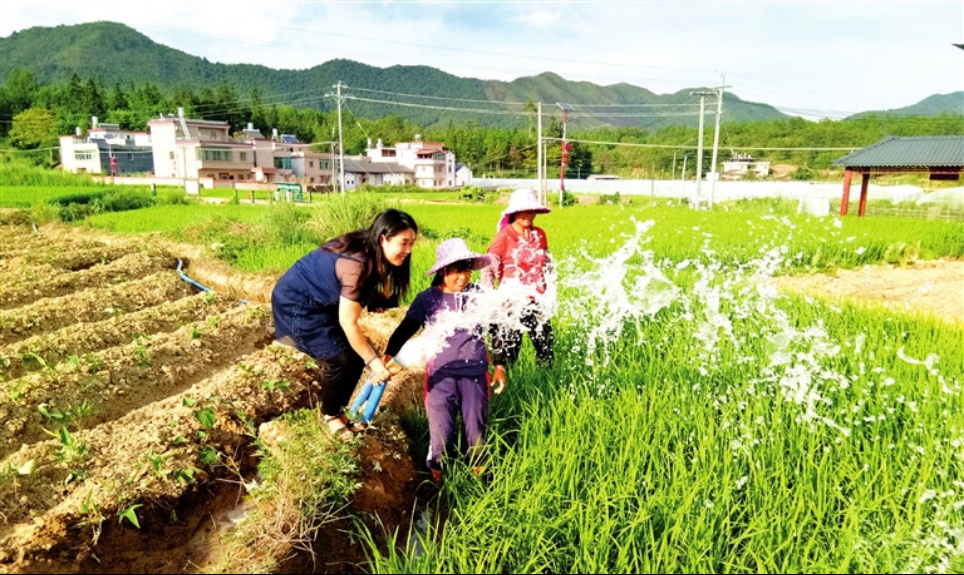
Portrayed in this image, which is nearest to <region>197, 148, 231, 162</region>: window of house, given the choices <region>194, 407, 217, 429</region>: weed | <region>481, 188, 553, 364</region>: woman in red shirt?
<region>194, 407, 217, 429</region>: weed

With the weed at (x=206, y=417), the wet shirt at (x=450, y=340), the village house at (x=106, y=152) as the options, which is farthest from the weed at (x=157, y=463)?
the village house at (x=106, y=152)

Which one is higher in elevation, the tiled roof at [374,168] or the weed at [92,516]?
the tiled roof at [374,168]

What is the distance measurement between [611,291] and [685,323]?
1.25 meters

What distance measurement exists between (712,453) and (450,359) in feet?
4.31

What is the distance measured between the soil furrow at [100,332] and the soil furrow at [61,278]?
1.23 meters

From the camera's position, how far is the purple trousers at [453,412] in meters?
2.95

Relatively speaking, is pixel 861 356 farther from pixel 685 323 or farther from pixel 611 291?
pixel 611 291

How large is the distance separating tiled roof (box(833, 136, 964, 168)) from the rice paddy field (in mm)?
16817

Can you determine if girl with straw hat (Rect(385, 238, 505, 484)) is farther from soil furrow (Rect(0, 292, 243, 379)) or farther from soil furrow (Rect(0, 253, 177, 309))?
soil furrow (Rect(0, 253, 177, 309))

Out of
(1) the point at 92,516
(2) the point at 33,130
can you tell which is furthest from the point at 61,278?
(2) the point at 33,130

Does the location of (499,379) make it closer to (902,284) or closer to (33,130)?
(902,284)

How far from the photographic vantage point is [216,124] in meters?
50.8

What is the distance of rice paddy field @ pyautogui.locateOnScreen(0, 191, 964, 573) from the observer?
226cm

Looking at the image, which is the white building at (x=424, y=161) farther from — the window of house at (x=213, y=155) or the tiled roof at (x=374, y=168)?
the window of house at (x=213, y=155)
